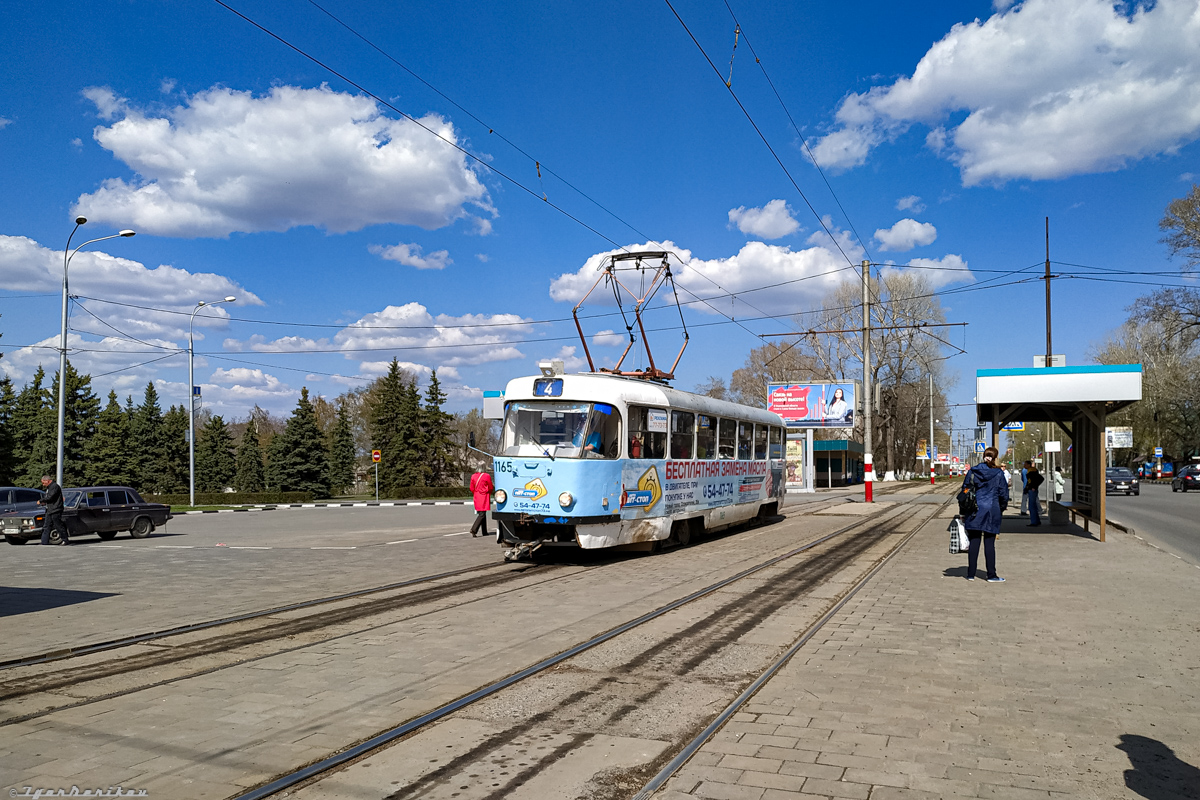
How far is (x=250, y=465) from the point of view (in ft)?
237

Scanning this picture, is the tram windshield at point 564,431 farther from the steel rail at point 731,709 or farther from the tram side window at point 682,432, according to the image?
the steel rail at point 731,709

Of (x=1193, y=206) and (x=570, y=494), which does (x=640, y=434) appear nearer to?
(x=570, y=494)

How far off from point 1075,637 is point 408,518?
82.7ft

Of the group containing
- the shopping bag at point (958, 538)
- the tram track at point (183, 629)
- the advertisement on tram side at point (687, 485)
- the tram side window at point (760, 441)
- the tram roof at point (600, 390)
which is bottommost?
the tram track at point (183, 629)

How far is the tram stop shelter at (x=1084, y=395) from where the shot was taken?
17.1 metres

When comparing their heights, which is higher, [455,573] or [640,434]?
[640,434]

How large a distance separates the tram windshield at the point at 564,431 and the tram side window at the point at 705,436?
3827 mm

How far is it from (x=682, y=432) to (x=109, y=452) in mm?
56561

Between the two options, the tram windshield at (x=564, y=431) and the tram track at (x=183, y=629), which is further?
the tram windshield at (x=564, y=431)

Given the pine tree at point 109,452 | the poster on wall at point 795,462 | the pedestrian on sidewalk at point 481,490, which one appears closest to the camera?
the pedestrian on sidewalk at point 481,490

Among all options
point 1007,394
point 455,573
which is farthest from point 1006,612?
point 1007,394

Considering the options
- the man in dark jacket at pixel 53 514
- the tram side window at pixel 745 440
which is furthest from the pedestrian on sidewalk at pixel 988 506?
the man in dark jacket at pixel 53 514

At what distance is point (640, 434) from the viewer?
15375 millimetres

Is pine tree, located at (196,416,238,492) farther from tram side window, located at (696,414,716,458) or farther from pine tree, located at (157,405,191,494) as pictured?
tram side window, located at (696,414,716,458)
